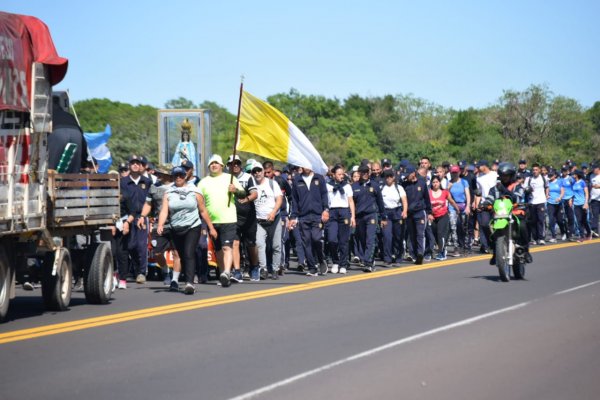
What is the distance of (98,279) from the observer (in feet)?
48.1

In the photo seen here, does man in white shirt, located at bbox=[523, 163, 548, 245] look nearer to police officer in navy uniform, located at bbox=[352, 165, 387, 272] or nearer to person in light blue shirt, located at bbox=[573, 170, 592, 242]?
person in light blue shirt, located at bbox=[573, 170, 592, 242]

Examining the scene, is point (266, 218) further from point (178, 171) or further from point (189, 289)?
point (189, 289)

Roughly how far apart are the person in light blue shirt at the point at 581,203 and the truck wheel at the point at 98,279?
61.6 ft

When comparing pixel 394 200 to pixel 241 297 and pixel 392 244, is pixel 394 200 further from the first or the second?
pixel 241 297

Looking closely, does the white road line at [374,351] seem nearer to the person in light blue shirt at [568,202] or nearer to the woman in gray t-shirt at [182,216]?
the woman in gray t-shirt at [182,216]

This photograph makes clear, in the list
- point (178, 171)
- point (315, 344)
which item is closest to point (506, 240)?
point (178, 171)

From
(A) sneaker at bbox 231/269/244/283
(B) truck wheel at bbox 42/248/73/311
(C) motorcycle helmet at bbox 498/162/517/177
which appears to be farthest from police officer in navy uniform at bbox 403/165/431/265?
(B) truck wheel at bbox 42/248/73/311

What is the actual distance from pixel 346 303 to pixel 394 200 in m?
8.48

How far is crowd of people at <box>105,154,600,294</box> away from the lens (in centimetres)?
1714

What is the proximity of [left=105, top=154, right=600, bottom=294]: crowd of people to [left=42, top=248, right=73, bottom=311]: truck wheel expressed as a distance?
7.38ft

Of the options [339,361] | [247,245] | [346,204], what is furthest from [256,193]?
[339,361]

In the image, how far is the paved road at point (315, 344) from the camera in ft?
28.0

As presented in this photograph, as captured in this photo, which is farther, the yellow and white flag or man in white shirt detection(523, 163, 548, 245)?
man in white shirt detection(523, 163, 548, 245)

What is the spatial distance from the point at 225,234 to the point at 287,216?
13.6ft
